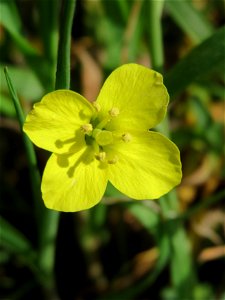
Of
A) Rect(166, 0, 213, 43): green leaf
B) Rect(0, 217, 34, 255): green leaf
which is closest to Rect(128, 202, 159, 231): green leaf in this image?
Rect(0, 217, 34, 255): green leaf

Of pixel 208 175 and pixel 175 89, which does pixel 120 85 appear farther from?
pixel 208 175

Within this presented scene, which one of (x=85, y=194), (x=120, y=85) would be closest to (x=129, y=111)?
(x=120, y=85)

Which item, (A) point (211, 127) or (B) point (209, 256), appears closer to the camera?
(B) point (209, 256)

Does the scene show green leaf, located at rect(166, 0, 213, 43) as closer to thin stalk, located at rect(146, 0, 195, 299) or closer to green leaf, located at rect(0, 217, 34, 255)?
thin stalk, located at rect(146, 0, 195, 299)

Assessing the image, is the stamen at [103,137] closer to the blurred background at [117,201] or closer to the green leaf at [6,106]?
the blurred background at [117,201]

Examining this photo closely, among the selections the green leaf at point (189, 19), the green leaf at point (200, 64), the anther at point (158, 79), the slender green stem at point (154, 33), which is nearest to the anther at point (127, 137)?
the anther at point (158, 79)

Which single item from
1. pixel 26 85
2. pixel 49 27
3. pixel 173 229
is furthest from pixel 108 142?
pixel 26 85
